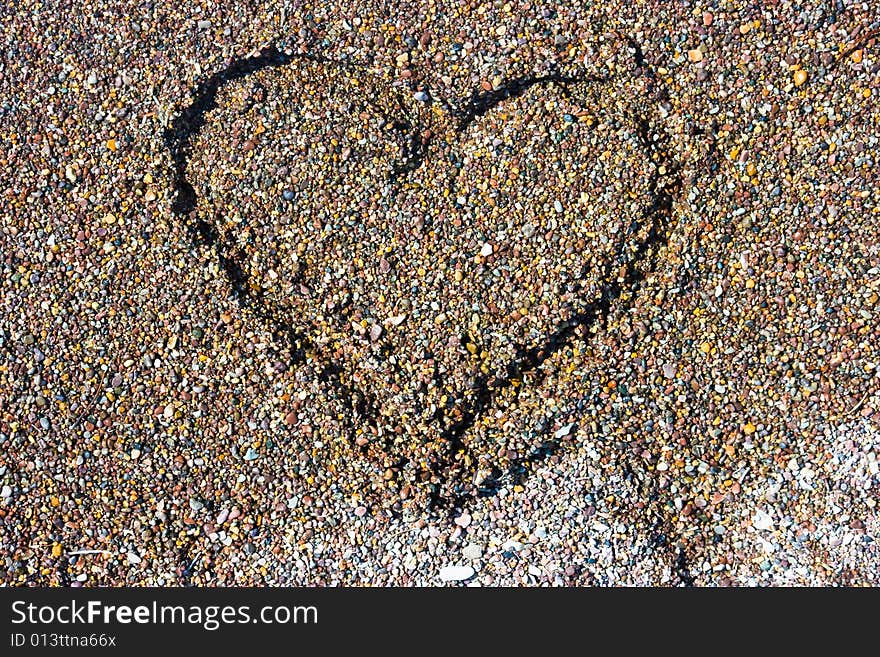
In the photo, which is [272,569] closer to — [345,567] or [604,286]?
[345,567]

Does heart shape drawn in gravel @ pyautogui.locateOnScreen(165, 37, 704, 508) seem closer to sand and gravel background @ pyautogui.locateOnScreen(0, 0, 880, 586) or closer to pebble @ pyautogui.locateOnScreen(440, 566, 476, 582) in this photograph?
sand and gravel background @ pyautogui.locateOnScreen(0, 0, 880, 586)

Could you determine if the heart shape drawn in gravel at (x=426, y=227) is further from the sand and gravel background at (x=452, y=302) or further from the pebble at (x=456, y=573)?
the pebble at (x=456, y=573)

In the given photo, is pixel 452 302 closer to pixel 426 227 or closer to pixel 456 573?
pixel 426 227

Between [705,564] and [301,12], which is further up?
[301,12]

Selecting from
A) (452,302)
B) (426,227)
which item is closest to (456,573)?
(452,302)

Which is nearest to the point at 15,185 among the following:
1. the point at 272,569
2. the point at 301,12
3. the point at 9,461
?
the point at 9,461

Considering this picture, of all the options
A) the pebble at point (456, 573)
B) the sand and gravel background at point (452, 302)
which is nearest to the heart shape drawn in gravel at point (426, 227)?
the sand and gravel background at point (452, 302)

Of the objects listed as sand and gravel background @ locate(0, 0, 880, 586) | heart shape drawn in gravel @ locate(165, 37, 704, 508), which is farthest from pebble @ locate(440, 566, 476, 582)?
heart shape drawn in gravel @ locate(165, 37, 704, 508)
